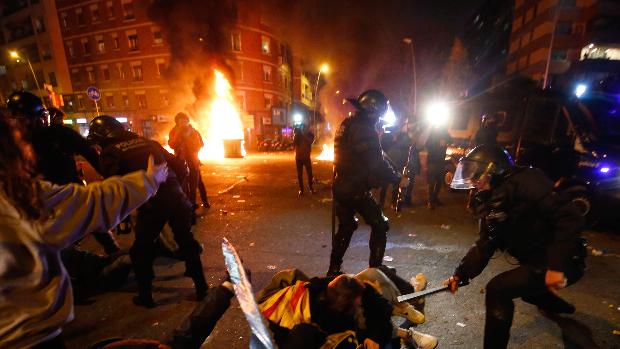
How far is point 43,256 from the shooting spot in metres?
1.17

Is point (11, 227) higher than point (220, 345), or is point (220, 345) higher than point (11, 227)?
point (11, 227)

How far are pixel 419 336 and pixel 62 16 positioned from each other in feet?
142

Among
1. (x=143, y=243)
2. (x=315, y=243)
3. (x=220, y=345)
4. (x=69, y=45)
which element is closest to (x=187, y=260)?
(x=143, y=243)

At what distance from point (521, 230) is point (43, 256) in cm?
281

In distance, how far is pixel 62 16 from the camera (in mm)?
31109

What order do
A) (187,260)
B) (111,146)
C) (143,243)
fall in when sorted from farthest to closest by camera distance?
1. (187,260)
2. (143,243)
3. (111,146)

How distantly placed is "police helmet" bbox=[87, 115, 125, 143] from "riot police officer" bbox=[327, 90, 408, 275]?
91.6 inches

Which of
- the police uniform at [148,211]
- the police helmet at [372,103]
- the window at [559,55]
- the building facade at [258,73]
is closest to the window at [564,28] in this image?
the window at [559,55]

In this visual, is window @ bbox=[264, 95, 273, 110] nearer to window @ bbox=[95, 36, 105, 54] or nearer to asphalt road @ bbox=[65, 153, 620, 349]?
window @ bbox=[95, 36, 105, 54]

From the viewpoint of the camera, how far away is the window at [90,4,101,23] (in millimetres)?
29375

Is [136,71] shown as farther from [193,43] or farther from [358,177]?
[358,177]

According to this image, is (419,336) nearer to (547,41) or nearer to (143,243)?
(143,243)

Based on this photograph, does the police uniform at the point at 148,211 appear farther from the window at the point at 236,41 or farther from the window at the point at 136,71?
the window at the point at 136,71

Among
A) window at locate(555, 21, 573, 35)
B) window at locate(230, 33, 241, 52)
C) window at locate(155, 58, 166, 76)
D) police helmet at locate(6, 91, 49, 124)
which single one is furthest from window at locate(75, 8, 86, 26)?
window at locate(555, 21, 573, 35)
